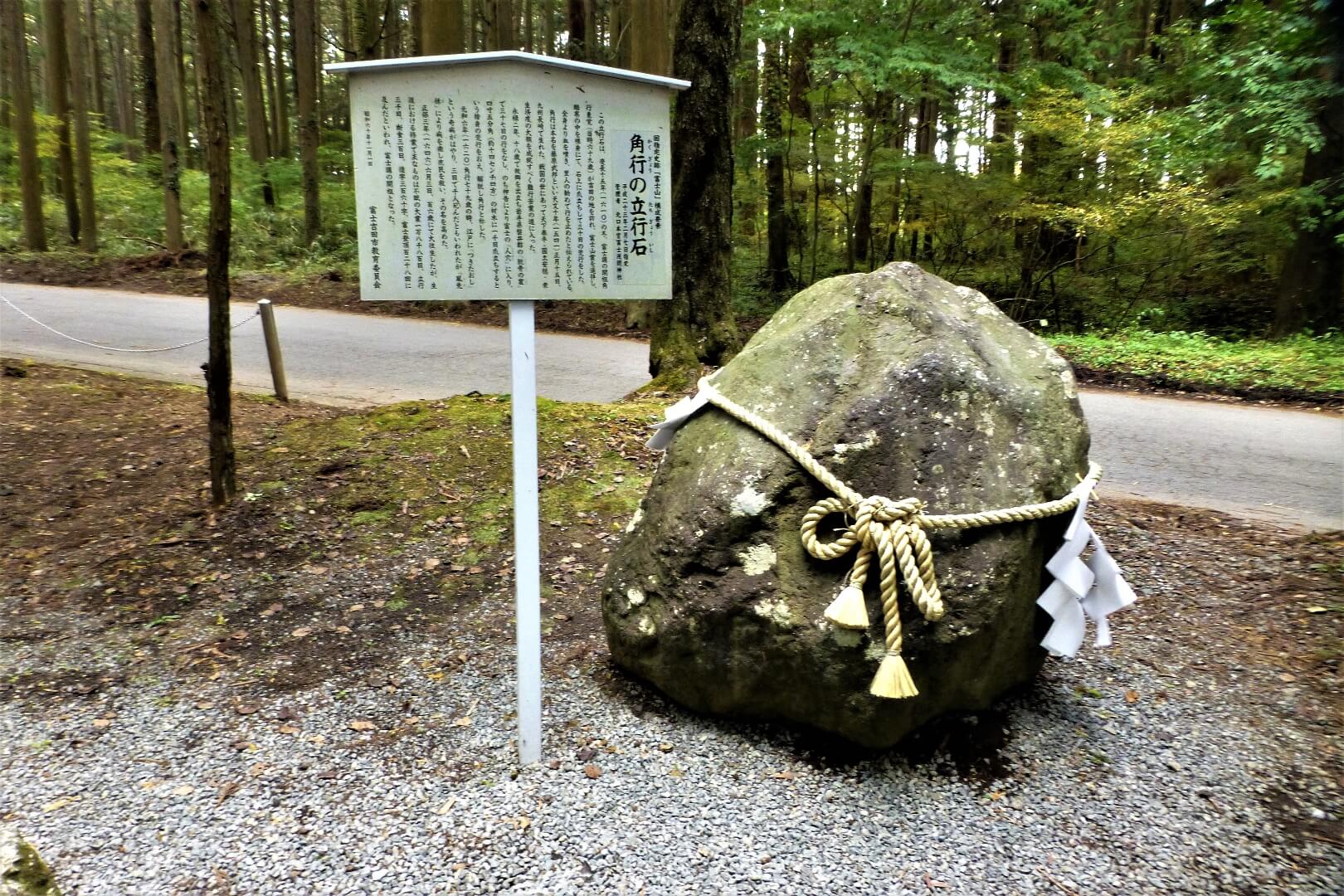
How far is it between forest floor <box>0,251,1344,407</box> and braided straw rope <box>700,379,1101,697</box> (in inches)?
288

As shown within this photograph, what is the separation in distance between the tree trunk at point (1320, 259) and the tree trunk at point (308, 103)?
1679 centimetres

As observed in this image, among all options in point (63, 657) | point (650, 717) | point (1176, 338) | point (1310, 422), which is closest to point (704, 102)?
point (650, 717)

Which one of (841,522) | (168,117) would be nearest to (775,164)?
(168,117)

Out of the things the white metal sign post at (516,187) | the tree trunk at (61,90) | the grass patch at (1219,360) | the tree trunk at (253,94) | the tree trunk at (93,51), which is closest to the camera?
the white metal sign post at (516,187)

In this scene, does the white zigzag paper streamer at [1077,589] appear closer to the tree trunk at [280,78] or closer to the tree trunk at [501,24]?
the tree trunk at [501,24]

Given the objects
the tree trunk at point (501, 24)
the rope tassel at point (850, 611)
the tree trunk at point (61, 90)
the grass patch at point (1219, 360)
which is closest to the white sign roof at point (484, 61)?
the rope tassel at point (850, 611)

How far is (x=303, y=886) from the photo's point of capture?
2303 mm

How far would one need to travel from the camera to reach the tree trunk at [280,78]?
23.1m

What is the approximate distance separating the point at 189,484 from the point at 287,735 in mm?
2874

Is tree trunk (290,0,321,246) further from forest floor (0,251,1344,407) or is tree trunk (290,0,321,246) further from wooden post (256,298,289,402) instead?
wooden post (256,298,289,402)

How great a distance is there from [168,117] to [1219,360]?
50.4ft

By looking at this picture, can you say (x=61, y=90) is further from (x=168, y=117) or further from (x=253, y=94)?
(x=253, y=94)

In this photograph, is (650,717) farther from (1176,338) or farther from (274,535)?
(1176,338)

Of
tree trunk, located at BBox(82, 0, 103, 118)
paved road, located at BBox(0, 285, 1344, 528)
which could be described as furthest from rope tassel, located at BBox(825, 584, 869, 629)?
tree trunk, located at BBox(82, 0, 103, 118)
